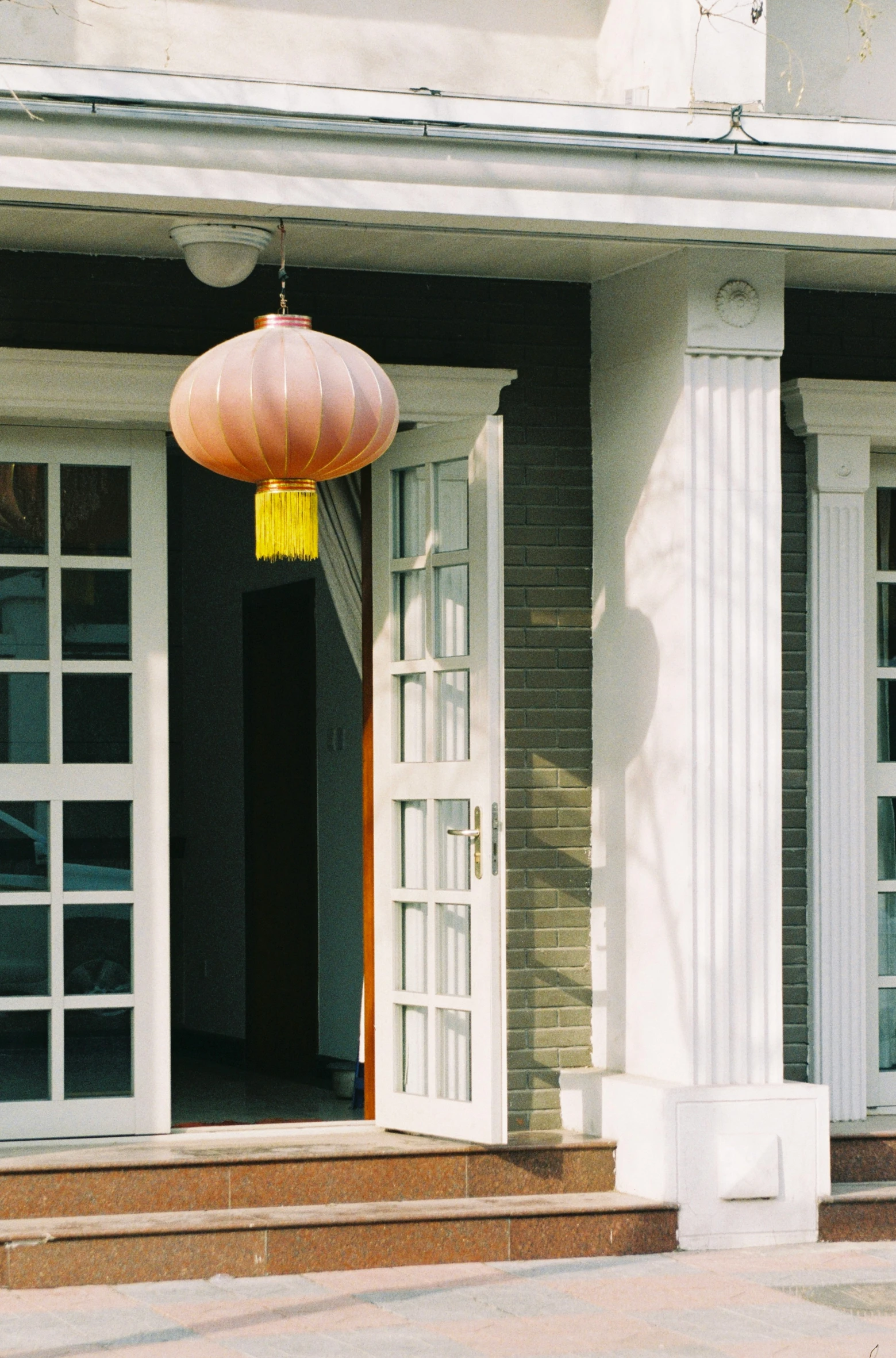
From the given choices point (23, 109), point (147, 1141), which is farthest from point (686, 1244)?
point (23, 109)

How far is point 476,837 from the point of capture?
6094 millimetres

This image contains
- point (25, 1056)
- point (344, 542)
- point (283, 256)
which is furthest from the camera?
point (344, 542)

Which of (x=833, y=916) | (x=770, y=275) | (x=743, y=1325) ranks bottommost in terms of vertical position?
(x=743, y=1325)

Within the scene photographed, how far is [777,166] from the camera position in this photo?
5.74 metres

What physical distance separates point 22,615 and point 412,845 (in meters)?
1.51

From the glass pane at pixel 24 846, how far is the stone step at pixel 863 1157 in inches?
109

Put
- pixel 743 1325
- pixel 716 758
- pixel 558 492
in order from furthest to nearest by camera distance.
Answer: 1. pixel 558 492
2. pixel 716 758
3. pixel 743 1325

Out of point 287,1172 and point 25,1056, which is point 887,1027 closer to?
point 287,1172

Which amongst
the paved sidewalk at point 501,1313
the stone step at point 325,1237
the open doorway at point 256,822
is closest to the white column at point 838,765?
the paved sidewalk at point 501,1313

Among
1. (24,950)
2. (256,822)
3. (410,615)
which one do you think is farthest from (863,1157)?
(256,822)

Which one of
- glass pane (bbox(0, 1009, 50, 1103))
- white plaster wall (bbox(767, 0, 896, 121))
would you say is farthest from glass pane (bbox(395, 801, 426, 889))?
white plaster wall (bbox(767, 0, 896, 121))

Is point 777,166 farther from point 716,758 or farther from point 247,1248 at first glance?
point 247,1248

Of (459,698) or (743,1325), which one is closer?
(743,1325)

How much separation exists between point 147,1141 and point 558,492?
2590 mm
